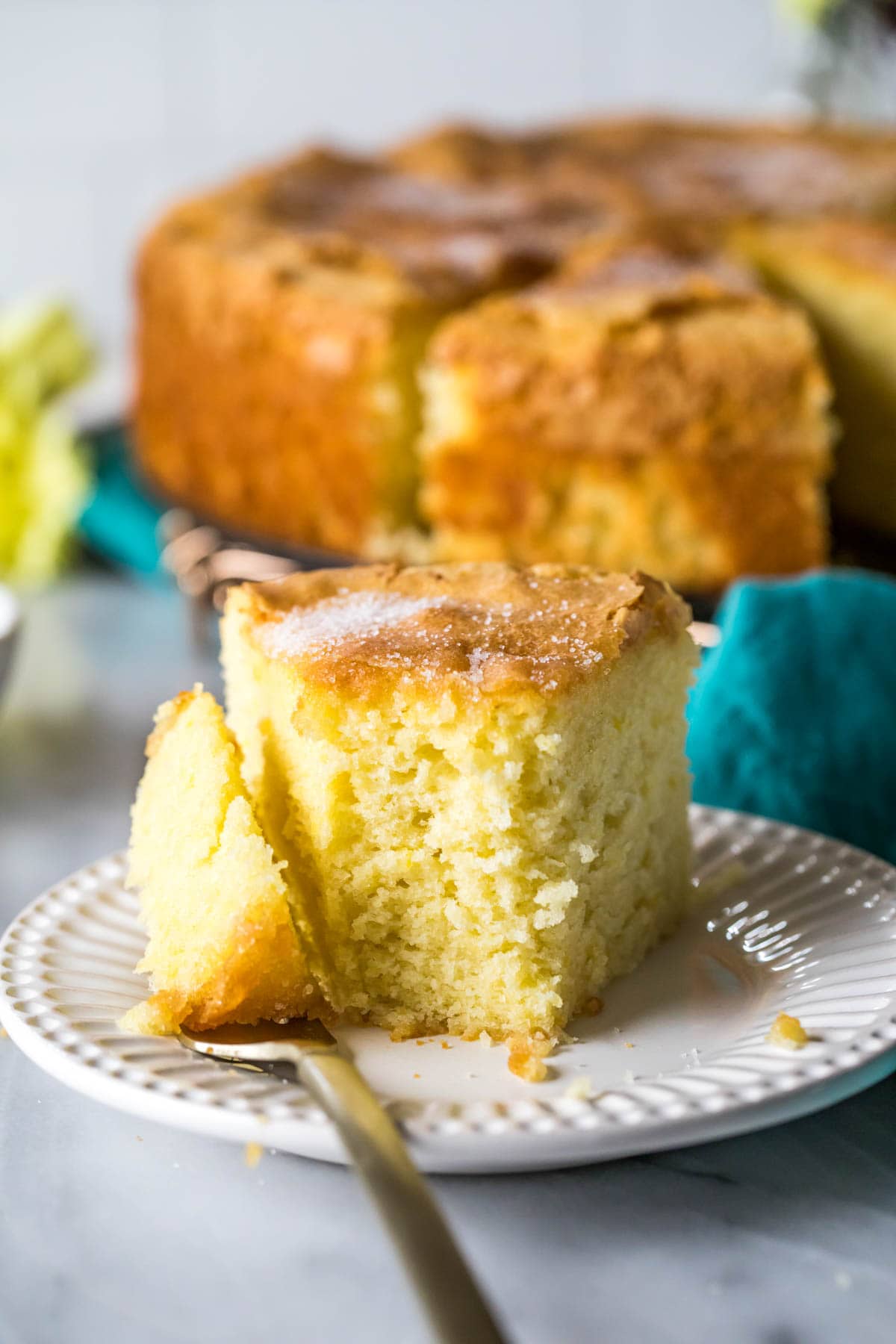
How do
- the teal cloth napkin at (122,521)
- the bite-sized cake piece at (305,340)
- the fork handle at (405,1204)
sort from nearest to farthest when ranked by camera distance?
the fork handle at (405,1204) → the bite-sized cake piece at (305,340) → the teal cloth napkin at (122,521)

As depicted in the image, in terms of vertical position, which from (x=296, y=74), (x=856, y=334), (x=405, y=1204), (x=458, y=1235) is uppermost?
(x=296, y=74)

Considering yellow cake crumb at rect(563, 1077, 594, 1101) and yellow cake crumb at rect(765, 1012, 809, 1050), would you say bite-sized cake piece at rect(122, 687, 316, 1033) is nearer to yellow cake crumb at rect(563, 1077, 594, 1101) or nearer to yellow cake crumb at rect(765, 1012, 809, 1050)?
yellow cake crumb at rect(563, 1077, 594, 1101)

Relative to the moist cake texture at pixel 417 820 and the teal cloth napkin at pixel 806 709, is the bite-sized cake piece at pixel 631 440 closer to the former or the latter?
the teal cloth napkin at pixel 806 709

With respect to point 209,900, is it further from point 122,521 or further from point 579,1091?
point 122,521

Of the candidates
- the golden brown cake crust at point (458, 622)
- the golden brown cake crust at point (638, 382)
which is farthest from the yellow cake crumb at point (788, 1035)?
the golden brown cake crust at point (638, 382)

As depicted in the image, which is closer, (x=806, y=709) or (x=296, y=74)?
(x=806, y=709)

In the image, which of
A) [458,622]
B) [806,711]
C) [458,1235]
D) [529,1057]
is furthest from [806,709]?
[458,1235]
